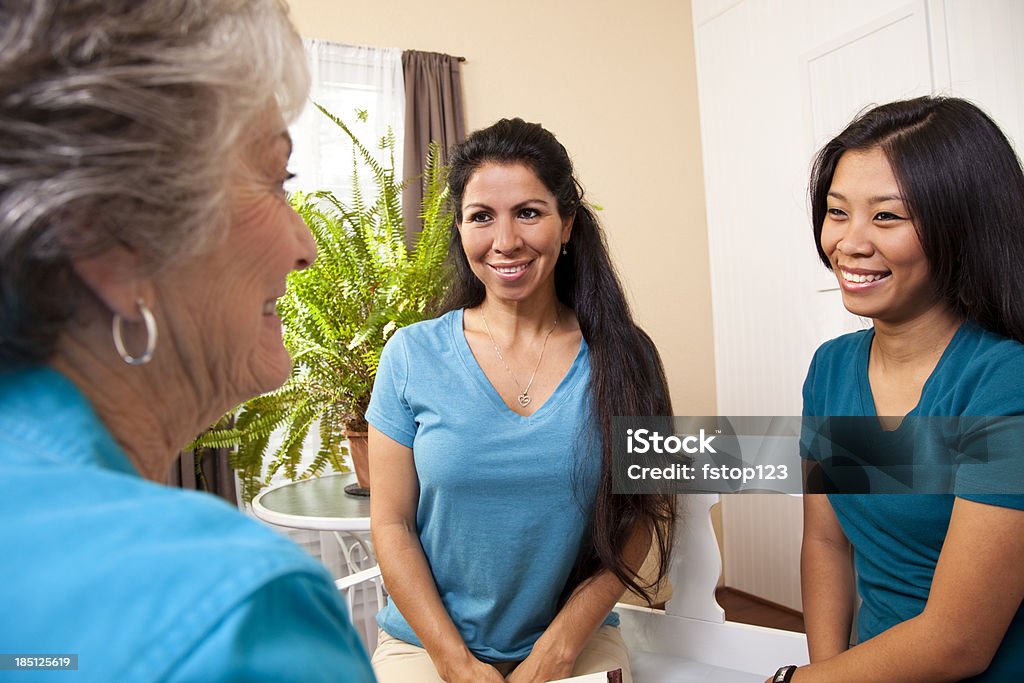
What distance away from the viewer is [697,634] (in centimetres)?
157

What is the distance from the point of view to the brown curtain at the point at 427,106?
11.3ft

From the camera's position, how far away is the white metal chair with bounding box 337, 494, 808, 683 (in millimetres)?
1488

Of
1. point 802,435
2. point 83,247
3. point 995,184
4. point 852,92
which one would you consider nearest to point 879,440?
point 802,435

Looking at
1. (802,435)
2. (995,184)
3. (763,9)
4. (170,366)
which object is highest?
(763,9)

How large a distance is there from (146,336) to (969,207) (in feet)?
3.81

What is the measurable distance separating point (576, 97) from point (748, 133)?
0.89 metres

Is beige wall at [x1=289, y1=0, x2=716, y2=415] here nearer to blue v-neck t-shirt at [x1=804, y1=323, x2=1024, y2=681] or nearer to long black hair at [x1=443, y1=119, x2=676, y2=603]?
long black hair at [x1=443, y1=119, x2=676, y2=603]

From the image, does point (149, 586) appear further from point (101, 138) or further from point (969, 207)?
point (969, 207)

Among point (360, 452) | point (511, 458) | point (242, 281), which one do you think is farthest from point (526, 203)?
point (242, 281)

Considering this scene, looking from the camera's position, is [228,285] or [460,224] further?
[460,224]

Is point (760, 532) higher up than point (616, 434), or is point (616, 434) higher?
point (616, 434)

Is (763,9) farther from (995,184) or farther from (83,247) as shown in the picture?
(83,247)

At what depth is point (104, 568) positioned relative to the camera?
0.36 metres

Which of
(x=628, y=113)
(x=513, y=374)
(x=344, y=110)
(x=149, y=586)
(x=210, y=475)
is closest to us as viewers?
(x=149, y=586)
